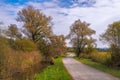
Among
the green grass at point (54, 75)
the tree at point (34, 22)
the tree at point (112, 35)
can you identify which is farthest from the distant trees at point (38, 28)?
the green grass at point (54, 75)

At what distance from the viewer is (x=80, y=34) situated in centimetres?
9106

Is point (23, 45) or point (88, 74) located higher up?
point (23, 45)

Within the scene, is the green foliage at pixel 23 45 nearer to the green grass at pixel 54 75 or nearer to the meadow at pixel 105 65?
the meadow at pixel 105 65

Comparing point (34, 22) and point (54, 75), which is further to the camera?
point (34, 22)

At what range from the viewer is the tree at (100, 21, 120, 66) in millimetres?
40875

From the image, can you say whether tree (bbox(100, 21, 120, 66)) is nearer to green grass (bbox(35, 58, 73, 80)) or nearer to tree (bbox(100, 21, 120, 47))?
tree (bbox(100, 21, 120, 47))

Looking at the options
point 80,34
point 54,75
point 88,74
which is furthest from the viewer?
point 80,34

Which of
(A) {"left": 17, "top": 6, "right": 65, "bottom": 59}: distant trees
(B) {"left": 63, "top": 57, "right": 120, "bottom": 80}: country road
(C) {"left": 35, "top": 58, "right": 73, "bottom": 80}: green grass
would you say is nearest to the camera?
(B) {"left": 63, "top": 57, "right": 120, "bottom": 80}: country road

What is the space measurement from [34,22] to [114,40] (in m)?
28.1

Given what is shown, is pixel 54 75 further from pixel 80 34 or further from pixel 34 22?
pixel 80 34

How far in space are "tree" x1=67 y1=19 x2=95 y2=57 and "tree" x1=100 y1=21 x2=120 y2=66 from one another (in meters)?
46.8

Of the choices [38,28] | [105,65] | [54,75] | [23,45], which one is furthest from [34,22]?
[54,75]

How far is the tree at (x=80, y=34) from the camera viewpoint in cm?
9041

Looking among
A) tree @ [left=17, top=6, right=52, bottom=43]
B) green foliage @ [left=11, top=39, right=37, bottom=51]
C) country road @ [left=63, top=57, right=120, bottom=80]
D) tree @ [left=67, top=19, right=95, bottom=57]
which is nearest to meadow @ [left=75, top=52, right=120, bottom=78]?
country road @ [left=63, top=57, right=120, bottom=80]
